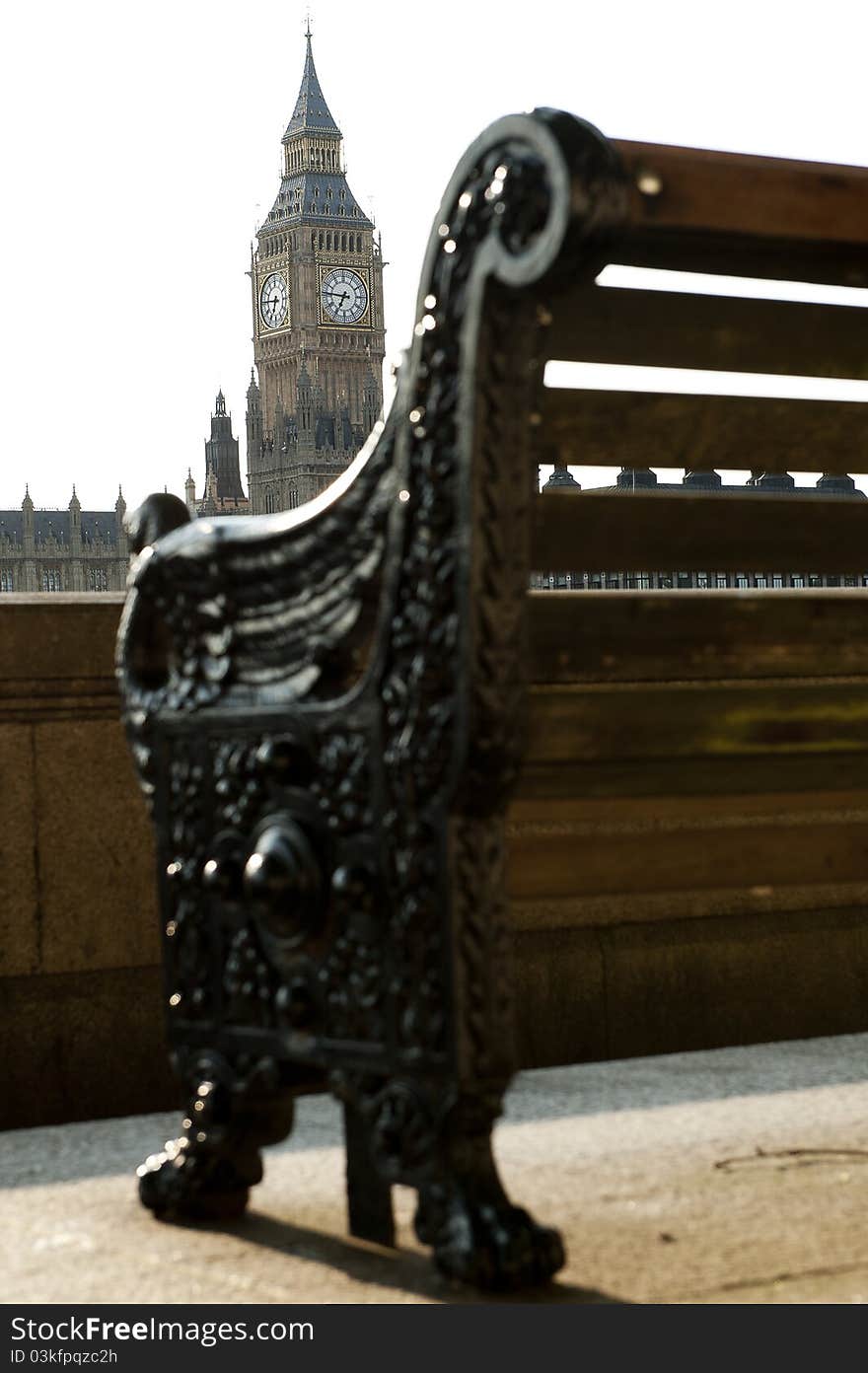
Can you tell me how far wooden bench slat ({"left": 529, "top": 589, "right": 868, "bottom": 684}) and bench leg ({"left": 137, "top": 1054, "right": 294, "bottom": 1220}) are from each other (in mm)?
609

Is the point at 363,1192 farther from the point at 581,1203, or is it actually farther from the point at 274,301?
the point at 274,301

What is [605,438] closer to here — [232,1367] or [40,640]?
[232,1367]

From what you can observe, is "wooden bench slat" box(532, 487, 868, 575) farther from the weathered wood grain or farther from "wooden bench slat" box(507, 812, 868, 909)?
"wooden bench slat" box(507, 812, 868, 909)

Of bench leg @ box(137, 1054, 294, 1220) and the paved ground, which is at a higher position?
bench leg @ box(137, 1054, 294, 1220)

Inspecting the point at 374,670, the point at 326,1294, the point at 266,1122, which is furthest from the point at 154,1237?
the point at 374,670

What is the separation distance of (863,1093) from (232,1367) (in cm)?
164

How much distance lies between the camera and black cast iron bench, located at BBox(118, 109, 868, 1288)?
1889 millimetres

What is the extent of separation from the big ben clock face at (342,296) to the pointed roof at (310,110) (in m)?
11.4

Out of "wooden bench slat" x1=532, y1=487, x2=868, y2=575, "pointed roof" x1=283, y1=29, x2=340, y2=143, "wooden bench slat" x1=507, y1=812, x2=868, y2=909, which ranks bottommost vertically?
"wooden bench slat" x1=507, y1=812, x2=868, y2=909

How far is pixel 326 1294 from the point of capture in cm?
205

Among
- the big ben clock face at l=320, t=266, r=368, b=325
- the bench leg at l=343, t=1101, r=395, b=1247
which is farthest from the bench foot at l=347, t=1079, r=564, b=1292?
the big ben clock face at l=320, t=266, r=368, b=325

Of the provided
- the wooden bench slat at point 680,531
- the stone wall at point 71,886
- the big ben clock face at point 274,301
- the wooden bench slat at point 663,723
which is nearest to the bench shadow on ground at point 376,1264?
the wooden bench slat at point 663,723

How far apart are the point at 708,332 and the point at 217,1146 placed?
1027 millimetres

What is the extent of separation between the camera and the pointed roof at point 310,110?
13050cm
